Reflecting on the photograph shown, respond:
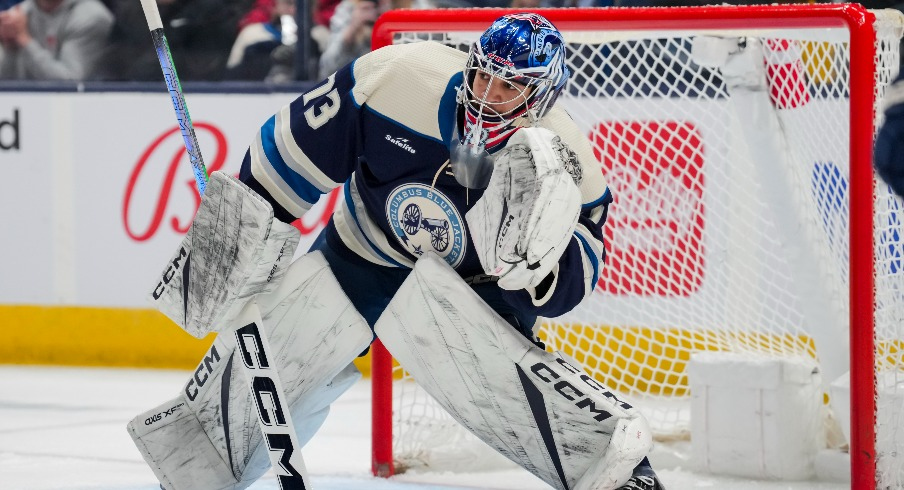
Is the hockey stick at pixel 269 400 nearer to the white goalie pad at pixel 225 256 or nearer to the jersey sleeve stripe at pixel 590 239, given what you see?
the white goalie pad at pixel 225 256

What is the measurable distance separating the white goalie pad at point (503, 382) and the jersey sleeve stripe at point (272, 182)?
0.26 m

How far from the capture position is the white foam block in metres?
2.66

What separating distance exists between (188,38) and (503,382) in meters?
2.61

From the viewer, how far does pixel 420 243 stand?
2.06 meters

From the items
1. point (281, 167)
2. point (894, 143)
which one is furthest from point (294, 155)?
point (894, 143)

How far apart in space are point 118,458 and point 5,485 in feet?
1.18

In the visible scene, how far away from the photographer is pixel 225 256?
6.43 ft

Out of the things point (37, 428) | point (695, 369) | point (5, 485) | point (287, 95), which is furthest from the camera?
point (287, 95)

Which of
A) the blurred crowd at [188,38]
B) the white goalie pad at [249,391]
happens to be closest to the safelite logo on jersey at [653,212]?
the blurred crowd at [188,38]

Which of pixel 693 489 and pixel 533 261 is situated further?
pixel 693 489

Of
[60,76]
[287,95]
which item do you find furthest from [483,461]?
[60,76]

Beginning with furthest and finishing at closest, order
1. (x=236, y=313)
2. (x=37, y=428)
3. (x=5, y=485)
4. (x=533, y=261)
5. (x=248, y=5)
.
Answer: (x=248, y=5) → (x=37, y=428) → (x=5, y=485) → (x=236, y=313) → (x=533, y=261)

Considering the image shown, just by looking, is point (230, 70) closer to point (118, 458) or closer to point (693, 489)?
point (118, 458)

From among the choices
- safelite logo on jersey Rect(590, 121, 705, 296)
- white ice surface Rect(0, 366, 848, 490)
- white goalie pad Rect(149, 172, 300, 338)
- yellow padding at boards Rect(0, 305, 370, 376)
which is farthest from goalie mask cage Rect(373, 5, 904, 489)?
yellow padding at boards Rect(0, 305, 370, 376)
